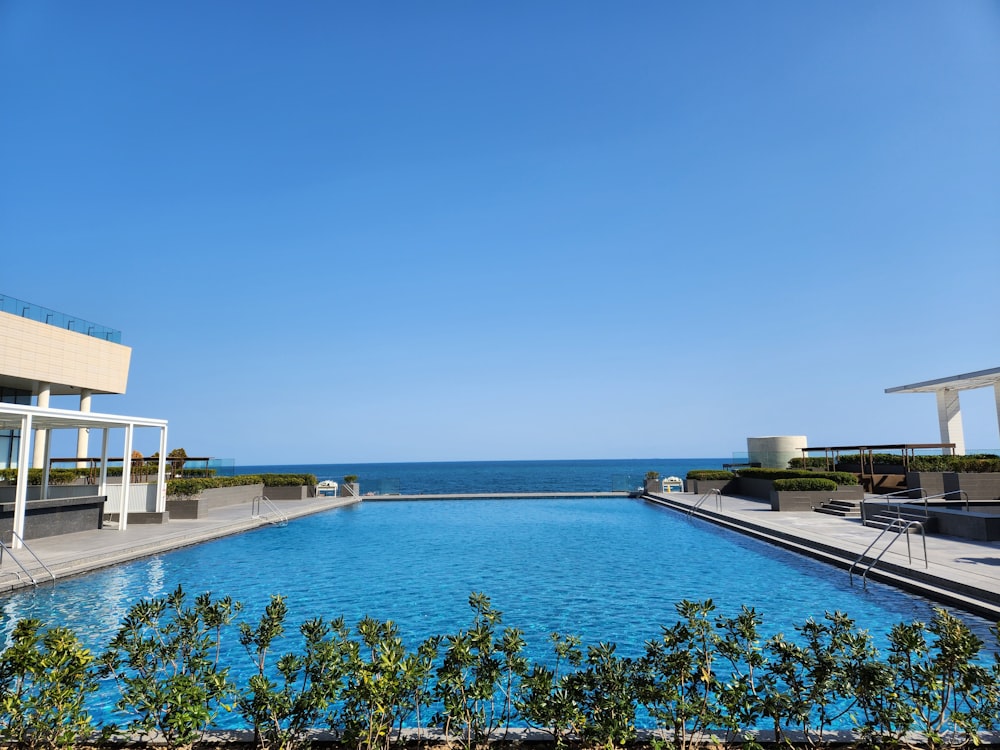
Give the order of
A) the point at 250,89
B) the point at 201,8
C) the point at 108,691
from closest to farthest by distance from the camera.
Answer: the point at 108,691 → the point at 201,8 → the point at 250,89

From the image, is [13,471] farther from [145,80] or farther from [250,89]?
[250,89]

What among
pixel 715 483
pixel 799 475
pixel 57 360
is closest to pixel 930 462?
pixel 799 475

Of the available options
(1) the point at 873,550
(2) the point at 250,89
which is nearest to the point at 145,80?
(2) the point at 250,89

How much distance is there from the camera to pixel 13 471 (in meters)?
23.5

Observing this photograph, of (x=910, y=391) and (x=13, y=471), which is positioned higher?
(x=910, y=391)

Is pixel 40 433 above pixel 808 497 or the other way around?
above

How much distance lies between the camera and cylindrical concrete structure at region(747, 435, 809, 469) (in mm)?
37406

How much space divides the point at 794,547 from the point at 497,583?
8.65m

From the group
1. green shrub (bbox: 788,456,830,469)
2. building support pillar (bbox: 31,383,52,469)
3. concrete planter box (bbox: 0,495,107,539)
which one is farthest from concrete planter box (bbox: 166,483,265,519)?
green shrub (bbox: 788,456,830,469)

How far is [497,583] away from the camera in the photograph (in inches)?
520

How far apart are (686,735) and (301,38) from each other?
18.7 metres

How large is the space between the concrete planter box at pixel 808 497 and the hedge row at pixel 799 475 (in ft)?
2.46

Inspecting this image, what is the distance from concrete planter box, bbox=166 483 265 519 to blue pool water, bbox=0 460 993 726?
10.9 feet

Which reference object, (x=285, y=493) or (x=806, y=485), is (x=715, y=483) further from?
(x=285, y=493)
